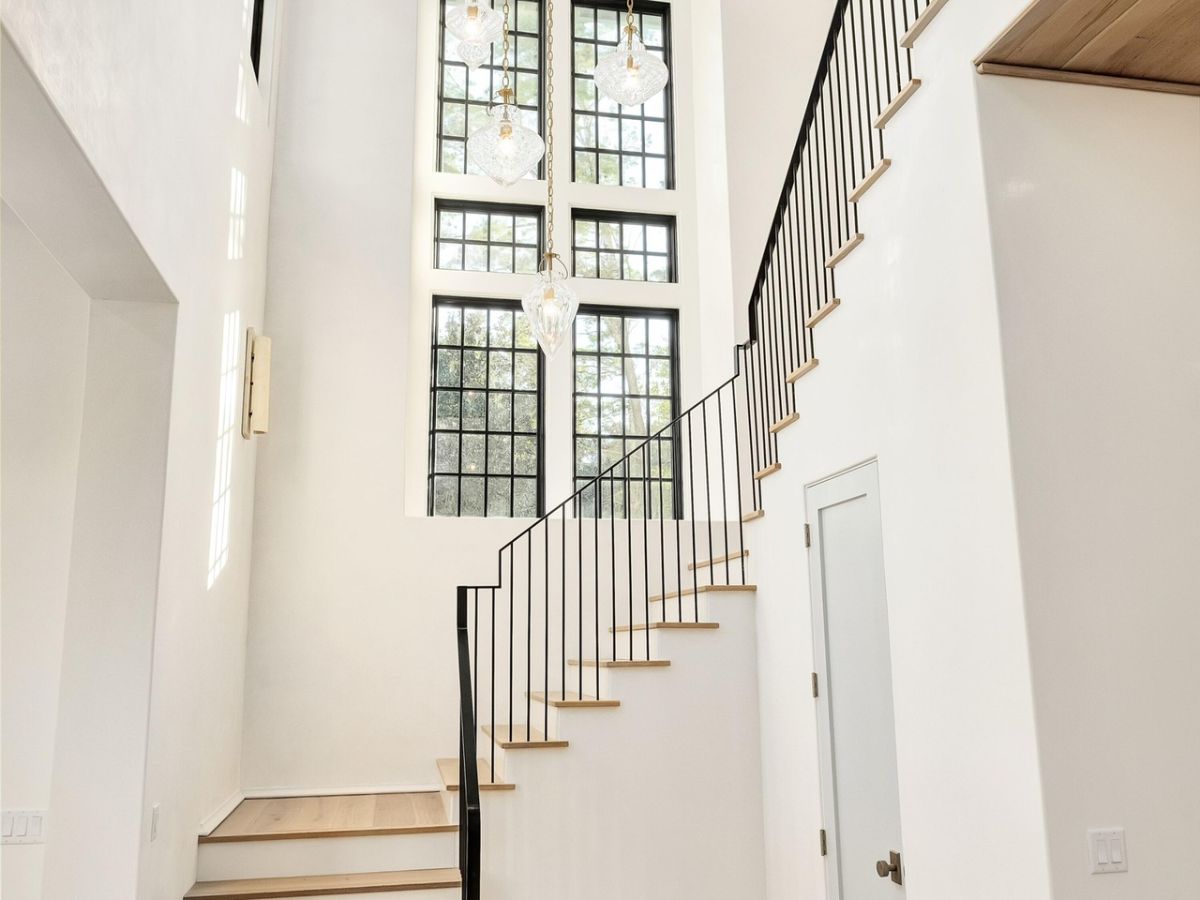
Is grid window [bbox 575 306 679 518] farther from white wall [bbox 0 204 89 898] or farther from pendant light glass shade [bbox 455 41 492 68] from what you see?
white wall [bbox 0 204 89 898]

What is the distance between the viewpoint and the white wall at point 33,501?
354cm

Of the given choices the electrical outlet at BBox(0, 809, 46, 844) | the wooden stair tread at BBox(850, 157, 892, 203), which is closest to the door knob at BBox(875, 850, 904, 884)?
the wooden stair tread at BBox(850, 157, 892, 203)

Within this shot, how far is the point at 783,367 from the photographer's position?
5.23 meters

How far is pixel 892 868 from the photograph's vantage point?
11.1 feet

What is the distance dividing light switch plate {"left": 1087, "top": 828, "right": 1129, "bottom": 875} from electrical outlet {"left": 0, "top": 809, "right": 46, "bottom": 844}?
3.64 meters

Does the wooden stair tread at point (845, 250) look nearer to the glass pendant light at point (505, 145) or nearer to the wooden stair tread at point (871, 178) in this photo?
the wooden stair tread at point (871, 178)

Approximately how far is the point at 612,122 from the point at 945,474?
5199 millimetres

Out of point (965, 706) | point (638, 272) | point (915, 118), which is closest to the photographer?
point (965, 706)

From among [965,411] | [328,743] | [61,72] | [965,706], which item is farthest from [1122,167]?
[328,743]

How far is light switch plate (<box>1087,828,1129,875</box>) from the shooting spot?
259 centimetres

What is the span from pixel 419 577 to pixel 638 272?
2.98 meters

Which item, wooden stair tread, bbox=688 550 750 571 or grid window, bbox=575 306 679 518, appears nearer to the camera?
wooden stair tread, bbox=688 550 750 571

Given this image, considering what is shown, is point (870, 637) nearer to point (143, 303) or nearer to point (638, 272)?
point (143, 303)

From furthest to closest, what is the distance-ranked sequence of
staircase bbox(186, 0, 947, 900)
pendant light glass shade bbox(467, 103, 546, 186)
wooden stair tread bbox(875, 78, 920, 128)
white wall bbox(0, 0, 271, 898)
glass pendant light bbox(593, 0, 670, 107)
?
staircase bbox(186, 0, 947, 900) → pendant light glass shade bbox(467, 103, 546, 186) → glass pendant light bbox(593, 0, 670, 107) → wooden stair tread bbox(875, 78, 920, 128) → white wall bbox(0, 0, 271, 898)
